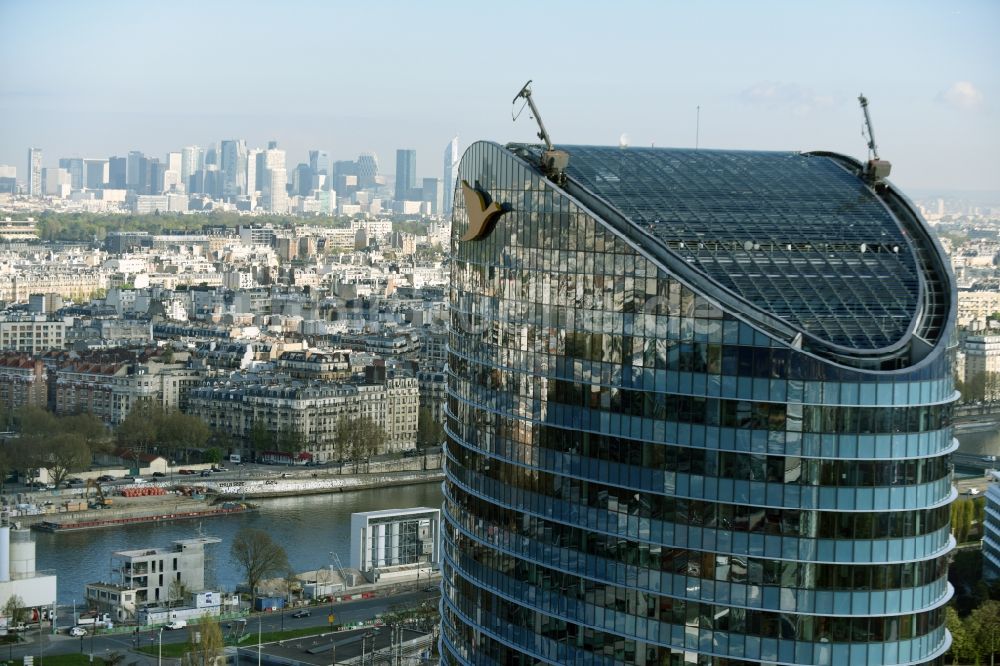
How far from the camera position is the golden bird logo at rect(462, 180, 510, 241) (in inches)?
720

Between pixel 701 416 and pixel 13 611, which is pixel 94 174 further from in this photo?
pixel 701 416

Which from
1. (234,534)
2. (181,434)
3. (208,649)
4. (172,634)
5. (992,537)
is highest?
(992,537)

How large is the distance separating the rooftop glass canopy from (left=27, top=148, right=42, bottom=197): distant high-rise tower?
519ft

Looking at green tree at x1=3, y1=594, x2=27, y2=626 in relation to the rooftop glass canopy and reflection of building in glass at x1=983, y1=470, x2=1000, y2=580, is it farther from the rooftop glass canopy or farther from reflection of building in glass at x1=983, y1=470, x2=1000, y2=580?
reflection of building in glass at x1=983, y1=470, x2=1000, y2=580

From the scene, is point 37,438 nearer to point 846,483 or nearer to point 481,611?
point 481,611

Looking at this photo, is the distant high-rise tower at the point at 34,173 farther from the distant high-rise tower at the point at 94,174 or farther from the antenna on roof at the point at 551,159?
the antenna on roof at the point at 551,159

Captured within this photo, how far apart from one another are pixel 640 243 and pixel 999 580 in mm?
17543

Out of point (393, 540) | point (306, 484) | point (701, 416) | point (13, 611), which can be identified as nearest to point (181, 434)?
point (306, 484)

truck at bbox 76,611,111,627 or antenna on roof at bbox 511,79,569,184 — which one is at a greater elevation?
antenna on roof at bbox 511,79,569,184

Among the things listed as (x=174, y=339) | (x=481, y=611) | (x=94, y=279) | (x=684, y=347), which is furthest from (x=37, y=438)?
(x=94, y=279)

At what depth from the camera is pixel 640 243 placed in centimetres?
1689

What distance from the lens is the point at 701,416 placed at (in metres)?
15.9

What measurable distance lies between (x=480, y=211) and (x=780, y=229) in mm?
2944

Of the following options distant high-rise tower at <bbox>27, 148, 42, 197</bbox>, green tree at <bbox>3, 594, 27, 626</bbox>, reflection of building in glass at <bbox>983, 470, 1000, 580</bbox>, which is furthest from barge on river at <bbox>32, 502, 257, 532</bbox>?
distant high-rise tower at <bbox>27, 148, 42, 197</bbox>
